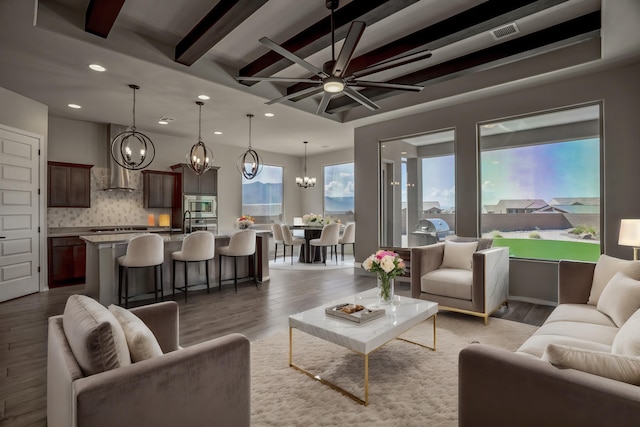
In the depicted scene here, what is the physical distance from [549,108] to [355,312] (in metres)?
3.96

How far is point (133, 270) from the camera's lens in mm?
4559

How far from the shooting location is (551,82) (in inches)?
171

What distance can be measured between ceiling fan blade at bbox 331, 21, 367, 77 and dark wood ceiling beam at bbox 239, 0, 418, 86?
59cm

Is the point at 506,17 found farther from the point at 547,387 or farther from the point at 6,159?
the point at 6,159

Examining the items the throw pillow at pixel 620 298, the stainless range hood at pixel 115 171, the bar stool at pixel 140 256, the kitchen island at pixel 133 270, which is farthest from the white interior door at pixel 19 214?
the throw pillow at pixel 620 298

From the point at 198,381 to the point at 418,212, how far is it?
5.17 m

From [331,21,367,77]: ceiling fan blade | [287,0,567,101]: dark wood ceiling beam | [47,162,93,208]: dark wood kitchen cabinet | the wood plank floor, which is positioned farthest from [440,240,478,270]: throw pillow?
[47,162,93,208]: dark wood kitchen cabinet

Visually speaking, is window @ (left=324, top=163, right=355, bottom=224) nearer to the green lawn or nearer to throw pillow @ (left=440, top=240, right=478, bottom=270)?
the green lawn

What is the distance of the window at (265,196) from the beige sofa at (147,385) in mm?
7643

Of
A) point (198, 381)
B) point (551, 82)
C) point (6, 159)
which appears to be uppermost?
point (551, 82)

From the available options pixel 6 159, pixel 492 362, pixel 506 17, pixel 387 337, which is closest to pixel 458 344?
pixel 387 337

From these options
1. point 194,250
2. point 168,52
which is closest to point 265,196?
point 194,250

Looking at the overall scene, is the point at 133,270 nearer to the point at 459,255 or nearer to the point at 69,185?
the point at 69,185

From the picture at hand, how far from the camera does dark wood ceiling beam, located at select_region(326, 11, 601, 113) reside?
3408mm
